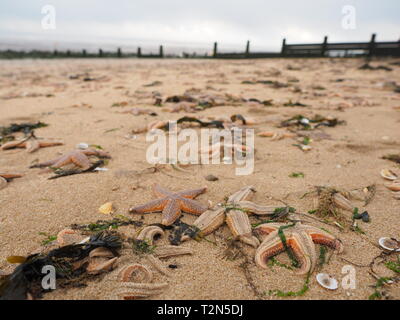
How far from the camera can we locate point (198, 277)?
223cm

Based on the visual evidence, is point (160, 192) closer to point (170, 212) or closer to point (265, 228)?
point (170, 212)

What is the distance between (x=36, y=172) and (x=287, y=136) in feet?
14.8

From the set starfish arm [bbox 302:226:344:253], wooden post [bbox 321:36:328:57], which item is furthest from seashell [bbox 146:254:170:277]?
wooden post [bbox 321:36:328:57]

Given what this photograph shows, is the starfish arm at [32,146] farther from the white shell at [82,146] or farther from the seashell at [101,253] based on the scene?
the seashell at [101,253]

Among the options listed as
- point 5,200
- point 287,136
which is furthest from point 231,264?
point 287,136

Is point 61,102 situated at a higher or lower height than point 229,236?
higher

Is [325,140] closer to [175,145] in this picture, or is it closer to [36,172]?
[175,145]

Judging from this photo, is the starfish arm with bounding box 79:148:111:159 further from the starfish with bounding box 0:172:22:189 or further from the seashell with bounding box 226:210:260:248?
the seashell with bounding box 226:210:260:248

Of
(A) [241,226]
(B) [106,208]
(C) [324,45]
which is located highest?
(C) [324,45]

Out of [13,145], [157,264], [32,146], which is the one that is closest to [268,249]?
[157,264]

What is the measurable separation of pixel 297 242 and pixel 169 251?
114cm

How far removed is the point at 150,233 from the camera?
2574mm

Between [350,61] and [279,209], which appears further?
[350,61]
